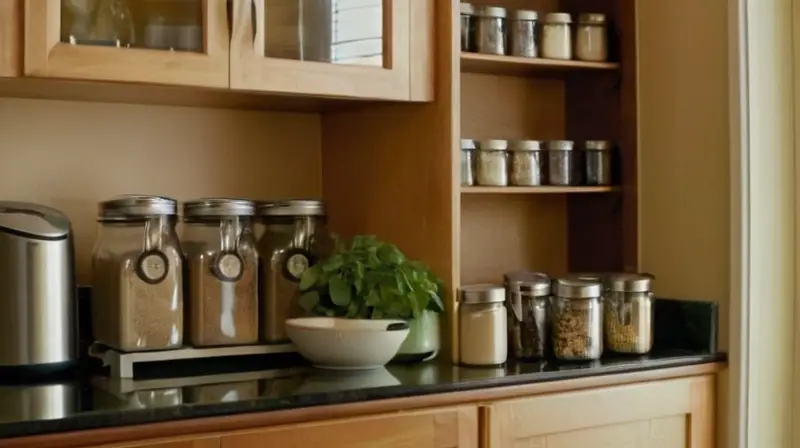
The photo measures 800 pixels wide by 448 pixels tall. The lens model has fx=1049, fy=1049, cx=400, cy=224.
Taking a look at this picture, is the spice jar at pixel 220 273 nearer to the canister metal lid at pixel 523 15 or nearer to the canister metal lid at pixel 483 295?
the canister metal lid at pixel 483 295

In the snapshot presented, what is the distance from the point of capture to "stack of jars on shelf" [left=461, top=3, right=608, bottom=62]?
224cm

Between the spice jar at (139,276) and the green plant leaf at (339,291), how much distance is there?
28 cm

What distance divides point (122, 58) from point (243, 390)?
607 millimetres

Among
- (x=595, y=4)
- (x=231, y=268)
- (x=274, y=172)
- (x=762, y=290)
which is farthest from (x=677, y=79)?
(x=231, y=268)

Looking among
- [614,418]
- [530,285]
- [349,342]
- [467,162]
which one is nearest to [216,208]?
[349,342]

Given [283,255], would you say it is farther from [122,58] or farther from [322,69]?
[122,58]

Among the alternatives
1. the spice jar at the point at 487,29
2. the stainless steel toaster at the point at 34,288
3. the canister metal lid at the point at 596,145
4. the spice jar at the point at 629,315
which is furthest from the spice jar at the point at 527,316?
the stainless steel toaster at the point at 34,288

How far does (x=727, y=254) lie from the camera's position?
2.20m

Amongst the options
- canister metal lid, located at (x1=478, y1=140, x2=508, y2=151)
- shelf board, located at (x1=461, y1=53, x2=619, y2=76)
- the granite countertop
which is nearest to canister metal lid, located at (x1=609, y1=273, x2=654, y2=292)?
the granite countertop

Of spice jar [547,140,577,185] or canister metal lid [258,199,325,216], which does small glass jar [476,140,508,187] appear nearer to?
spice jar [547,140,577,185]

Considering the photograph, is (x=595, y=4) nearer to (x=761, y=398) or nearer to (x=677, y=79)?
(x=677, y=79)

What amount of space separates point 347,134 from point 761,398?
1046 mm

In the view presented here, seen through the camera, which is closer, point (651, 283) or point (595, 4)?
point (651, 283)

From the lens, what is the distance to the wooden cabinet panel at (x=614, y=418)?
1.92 metres
